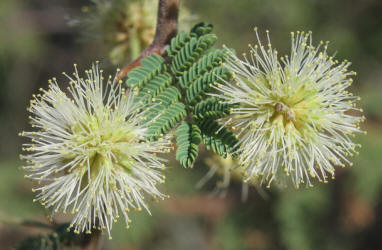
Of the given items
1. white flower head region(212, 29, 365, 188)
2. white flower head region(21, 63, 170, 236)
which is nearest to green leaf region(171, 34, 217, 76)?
white flower head region(212, 29, 365, 188)

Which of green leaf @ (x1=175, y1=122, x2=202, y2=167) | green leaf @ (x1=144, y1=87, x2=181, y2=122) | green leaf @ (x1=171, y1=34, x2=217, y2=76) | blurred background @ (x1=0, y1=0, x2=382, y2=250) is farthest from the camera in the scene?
blurred background @ (x1=0, y1=0, x2=382, y2=250)

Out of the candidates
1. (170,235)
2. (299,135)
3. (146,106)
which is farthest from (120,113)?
(170,235)

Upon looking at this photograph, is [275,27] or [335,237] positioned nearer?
[335,237]

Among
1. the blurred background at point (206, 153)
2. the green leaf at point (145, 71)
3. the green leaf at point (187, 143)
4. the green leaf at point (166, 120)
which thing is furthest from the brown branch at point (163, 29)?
the blurred background at point (206, 153)

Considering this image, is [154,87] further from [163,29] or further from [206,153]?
[206,153]

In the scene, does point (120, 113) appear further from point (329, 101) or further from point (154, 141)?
point (329, 101)

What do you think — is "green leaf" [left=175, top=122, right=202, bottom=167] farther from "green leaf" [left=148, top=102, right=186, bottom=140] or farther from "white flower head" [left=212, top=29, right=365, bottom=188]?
"white flower head" [left=212, top=29, right=365, bottom=188]
